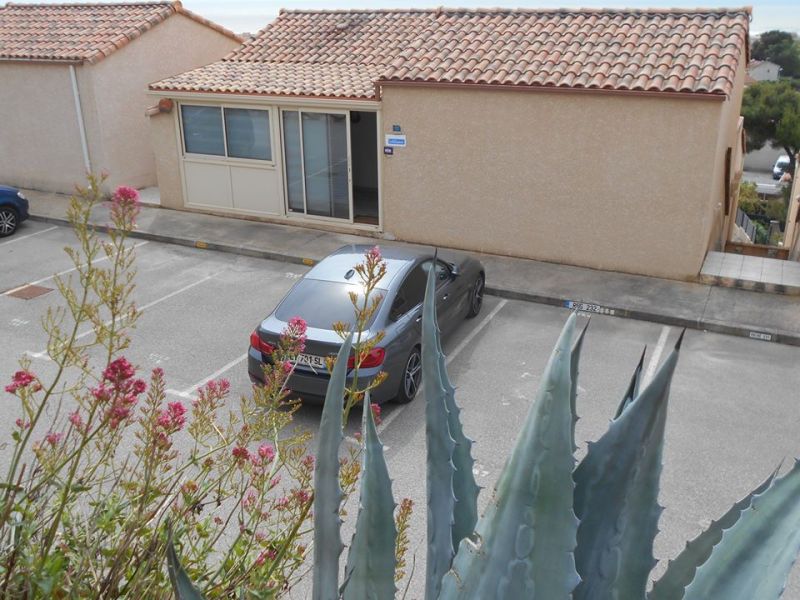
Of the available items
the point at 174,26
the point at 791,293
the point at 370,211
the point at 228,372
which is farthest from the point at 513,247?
the point at 174,26

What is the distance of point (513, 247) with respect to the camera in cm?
1337

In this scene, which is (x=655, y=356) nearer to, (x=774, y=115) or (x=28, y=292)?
(x=28, y=292)

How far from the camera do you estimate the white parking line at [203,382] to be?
878 centimetres

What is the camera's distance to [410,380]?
8703mm

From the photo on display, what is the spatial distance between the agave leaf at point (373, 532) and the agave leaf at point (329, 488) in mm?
70

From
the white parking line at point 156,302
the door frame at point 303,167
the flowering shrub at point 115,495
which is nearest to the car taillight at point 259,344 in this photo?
the white parking line at point 156,302

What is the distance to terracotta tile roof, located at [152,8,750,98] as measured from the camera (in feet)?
39.2

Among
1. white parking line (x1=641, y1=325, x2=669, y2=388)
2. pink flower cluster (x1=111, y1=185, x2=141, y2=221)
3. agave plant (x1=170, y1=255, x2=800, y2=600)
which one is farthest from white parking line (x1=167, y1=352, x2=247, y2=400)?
agave plant (x1=170, y1=255, x2=800, y2=600)

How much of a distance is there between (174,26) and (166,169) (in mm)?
3984

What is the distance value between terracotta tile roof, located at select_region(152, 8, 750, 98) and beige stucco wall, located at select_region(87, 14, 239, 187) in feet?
5.77

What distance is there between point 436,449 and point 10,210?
14684 mm

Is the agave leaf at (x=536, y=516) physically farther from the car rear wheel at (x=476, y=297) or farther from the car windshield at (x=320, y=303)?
the car rear wheel at (x=476, y=297)

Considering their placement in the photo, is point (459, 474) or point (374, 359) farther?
point (374, 359)

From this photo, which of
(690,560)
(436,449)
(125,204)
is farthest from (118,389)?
(690,560)
